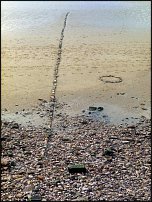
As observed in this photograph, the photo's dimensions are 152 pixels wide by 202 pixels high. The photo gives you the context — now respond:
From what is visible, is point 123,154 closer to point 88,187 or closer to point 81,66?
point 88,187

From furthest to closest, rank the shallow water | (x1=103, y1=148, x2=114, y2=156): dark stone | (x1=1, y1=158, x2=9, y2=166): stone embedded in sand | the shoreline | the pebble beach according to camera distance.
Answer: the shallow water → (x1=103, y1=148, x2=114, y2=156): dark stone → (x1=1, y1=158, x2=9, y2=166): stone embedded in sand → the pebble beach → the shoreline

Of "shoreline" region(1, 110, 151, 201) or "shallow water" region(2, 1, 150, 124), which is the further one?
"shallow water" region(2, 1, 150, 124)

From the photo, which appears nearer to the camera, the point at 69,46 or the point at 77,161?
the point at 77,161

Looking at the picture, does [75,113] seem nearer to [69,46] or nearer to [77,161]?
[77,161]

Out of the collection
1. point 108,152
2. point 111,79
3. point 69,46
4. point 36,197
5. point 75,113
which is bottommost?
point 36,197

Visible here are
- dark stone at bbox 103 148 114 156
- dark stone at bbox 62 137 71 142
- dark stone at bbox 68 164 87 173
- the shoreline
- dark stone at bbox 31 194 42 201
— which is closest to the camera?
dark stone at bbox 31 194 42 201

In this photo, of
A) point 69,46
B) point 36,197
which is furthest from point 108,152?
point 69,46

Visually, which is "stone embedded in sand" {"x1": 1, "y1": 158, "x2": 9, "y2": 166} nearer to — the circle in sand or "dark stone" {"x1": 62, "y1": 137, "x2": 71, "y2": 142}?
"dark stone" {"x1": 62, "y1": 137, "x2": 71, "y2": 142}

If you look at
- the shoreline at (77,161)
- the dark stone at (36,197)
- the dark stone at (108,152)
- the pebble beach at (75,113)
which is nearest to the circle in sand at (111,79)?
the pebble beach at (75,113)

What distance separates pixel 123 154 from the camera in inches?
424

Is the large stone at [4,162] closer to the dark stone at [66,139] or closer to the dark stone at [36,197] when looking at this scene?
the dark stone at [36,197]

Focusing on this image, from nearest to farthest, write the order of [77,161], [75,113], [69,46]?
[77,161] → [75,113] → [69,46]

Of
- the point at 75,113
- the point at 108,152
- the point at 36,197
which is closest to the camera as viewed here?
the point at 36,197

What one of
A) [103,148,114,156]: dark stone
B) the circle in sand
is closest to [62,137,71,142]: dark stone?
[103,148,114,156]: dark stone
